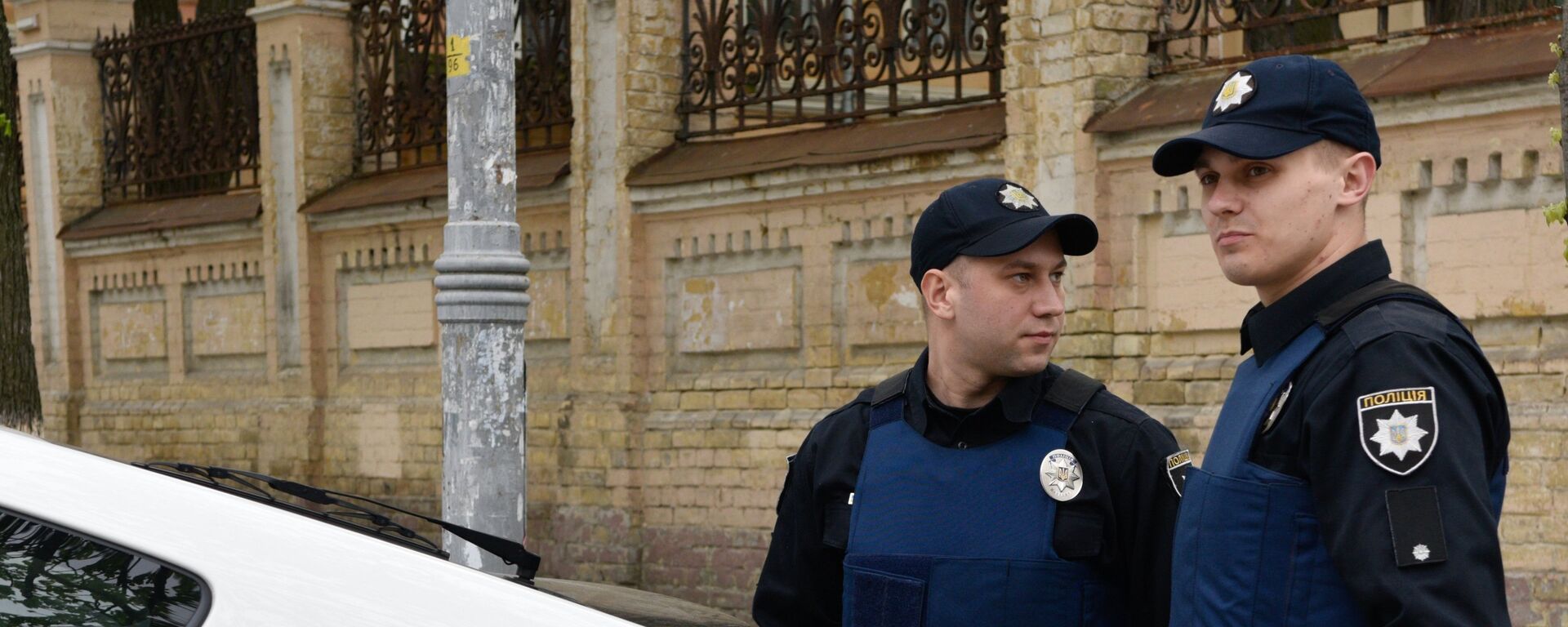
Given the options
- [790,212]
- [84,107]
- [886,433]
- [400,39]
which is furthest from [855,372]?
[84,107]

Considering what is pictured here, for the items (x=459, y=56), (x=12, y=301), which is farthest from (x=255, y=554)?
(x=12, y=301)

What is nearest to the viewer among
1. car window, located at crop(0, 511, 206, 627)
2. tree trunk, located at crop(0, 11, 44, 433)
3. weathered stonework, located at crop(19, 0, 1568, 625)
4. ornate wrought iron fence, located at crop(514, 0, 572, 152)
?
car window, located at crop(0, 511, 206, 627)

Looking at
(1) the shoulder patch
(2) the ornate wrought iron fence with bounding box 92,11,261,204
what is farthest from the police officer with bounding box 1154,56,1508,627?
(2) the ornate wrought iron fence with bounding box 92,11,261,204

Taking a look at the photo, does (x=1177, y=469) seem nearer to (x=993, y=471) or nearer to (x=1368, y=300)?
(x=993, y=471)

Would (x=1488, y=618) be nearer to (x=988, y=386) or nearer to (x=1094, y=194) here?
(x=988, y=386)

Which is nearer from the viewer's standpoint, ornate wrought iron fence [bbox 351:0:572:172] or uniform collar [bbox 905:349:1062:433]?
uniform collar [bbox 905:349:1062:433]

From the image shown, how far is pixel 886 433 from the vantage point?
328 centimetres

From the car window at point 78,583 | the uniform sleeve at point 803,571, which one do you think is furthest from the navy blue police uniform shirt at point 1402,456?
the car window at point 78,583

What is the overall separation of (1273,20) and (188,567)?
24.2ft

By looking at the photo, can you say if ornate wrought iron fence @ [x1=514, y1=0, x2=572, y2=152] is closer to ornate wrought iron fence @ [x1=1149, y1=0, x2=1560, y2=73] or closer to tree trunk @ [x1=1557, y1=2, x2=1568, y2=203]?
ornate wrought iron fence @ [x1=1149, y1=0, x2=1560, y2=73]

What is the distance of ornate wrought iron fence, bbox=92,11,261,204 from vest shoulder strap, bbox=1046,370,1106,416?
13473mm

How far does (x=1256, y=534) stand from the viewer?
7.90 feet

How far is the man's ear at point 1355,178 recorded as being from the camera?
252 centimetres

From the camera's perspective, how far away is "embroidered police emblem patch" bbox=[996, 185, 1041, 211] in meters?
3.21
